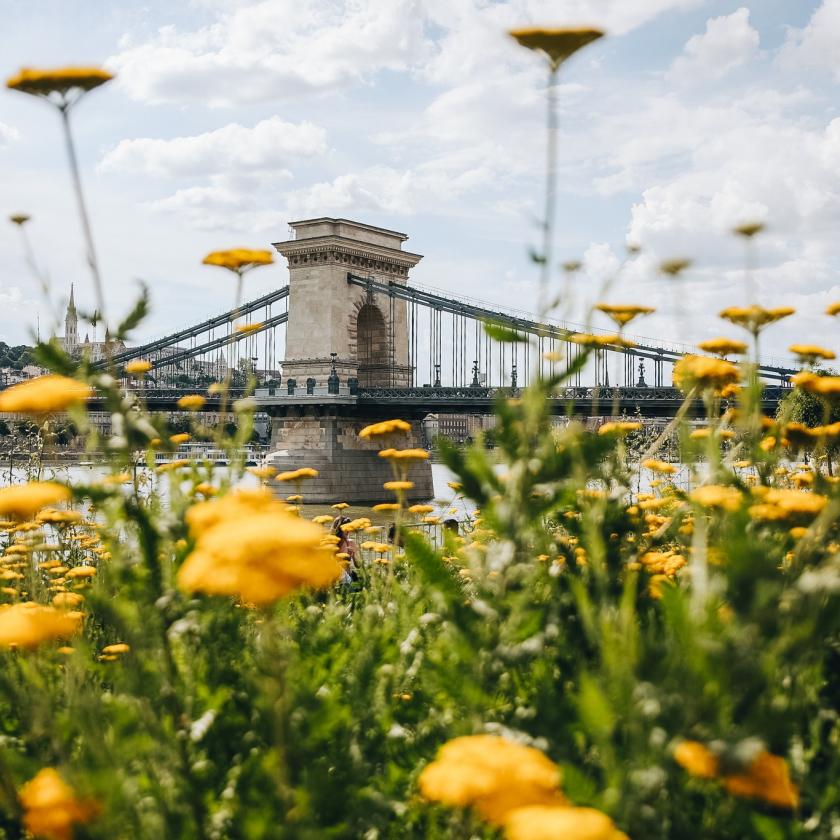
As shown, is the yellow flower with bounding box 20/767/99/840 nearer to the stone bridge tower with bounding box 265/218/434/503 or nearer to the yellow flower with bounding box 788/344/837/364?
the yellow flower with bounding box 788/344/837/364

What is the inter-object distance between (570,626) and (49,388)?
5.38ft

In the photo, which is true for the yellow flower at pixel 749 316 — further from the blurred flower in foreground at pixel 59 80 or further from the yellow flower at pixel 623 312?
the blurred flower in foreground at pixel 59 80

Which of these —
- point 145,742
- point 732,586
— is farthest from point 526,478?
point 145,742

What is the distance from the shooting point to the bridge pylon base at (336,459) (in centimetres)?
4103

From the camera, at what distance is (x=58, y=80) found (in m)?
2.85

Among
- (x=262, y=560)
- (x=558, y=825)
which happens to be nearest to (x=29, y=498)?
(x=262, y=560)

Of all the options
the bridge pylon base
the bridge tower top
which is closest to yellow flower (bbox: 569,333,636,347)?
the bridge pylon base

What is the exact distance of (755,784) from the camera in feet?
5.55

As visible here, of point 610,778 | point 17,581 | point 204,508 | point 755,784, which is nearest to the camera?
point 755,784

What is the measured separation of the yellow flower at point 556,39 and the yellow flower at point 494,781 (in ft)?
5.97

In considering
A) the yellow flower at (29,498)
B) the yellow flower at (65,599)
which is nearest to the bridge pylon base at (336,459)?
the yellow flower at (65,599)

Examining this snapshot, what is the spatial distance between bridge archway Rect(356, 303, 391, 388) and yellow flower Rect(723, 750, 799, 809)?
150ft

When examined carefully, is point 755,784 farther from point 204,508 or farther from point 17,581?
point 17,581

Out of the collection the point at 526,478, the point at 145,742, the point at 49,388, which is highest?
the point at 49,388
